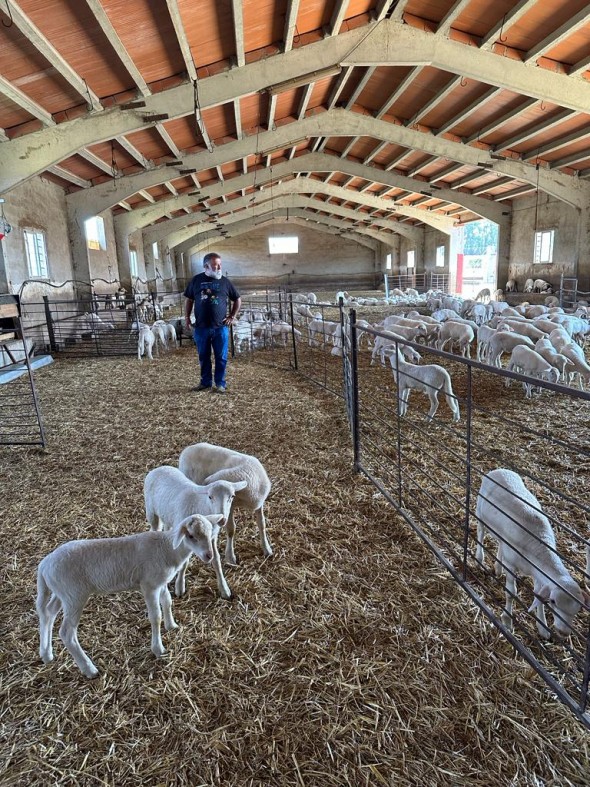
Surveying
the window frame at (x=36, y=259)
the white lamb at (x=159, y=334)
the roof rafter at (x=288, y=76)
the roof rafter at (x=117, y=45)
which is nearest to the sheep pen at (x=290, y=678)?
the roof rafter at (x=117, y=45)

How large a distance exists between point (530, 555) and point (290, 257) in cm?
3774

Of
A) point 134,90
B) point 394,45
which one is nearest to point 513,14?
point 394,45

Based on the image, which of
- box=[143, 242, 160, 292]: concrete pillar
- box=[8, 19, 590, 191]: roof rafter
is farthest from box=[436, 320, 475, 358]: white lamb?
box=[143, 242, 160, 292]: concrete pillar

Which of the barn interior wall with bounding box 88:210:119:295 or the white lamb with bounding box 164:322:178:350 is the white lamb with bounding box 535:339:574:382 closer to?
the white lamb with bounding box 164:322:178:350

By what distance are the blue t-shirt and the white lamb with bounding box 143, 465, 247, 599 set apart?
4.34 meters

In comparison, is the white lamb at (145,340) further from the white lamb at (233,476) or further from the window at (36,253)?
the white lamb at (233,476)

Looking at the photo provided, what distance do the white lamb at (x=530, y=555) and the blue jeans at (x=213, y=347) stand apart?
5101 millimetres

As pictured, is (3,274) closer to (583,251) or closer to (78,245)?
(78,245)

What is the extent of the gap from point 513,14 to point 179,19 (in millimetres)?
5604

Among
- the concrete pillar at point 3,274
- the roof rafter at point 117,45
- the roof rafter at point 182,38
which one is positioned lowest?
the concrete pillar at point 3,274

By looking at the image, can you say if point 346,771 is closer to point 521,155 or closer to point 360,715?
point 360,715

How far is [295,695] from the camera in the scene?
2201 millimetres

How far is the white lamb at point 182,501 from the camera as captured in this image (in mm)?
2779

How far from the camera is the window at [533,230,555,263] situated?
1864 cm
